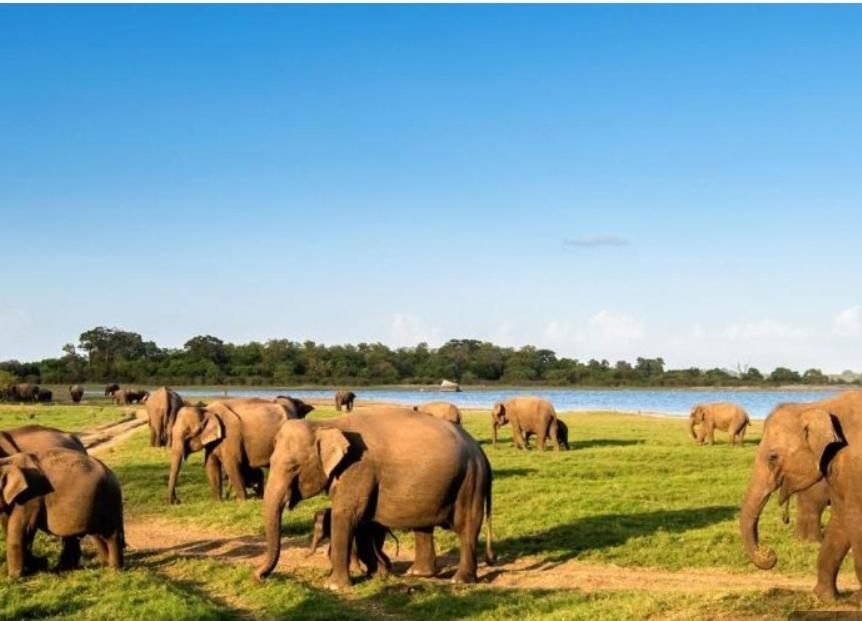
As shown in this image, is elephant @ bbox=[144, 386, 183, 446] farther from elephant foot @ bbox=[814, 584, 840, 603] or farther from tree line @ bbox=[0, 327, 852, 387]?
tree line @ bbox=[0, 327, 852, 387]

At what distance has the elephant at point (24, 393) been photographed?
80.1 meters

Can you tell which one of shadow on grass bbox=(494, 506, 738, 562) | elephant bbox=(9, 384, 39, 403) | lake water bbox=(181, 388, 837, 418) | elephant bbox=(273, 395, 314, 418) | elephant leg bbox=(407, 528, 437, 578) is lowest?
lake water bbox=(181, 388, 837, 418)

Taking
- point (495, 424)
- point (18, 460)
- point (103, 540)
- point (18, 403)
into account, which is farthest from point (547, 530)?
point (18, 403)

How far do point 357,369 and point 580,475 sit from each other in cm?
15748

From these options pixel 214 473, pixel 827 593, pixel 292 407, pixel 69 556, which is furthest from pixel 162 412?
pixel 827 593

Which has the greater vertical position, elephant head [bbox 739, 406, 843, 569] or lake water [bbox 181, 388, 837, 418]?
elephant head [bbox 739, 406, 843, 569]

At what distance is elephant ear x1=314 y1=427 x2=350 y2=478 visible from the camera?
500 inches

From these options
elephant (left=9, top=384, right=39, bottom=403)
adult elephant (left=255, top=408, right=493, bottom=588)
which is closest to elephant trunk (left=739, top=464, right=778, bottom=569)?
adult elephant (left=255, top=408, right=493, bottom=588)

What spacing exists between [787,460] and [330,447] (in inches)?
218

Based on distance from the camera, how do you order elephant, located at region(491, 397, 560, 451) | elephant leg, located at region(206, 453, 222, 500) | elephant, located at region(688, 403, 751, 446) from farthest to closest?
elephant, located at region(688, 403, 751, 446)
elephant, located at region(491, 397, 560, 451)
elephant leg, located at region(206, 453, 222, 500)

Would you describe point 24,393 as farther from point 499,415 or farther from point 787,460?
point 787,460

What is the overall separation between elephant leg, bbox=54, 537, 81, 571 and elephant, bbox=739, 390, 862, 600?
874cm

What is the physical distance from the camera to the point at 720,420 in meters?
38.9

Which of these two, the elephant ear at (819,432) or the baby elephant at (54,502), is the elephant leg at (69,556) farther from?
the elephant ear at (819,432)
